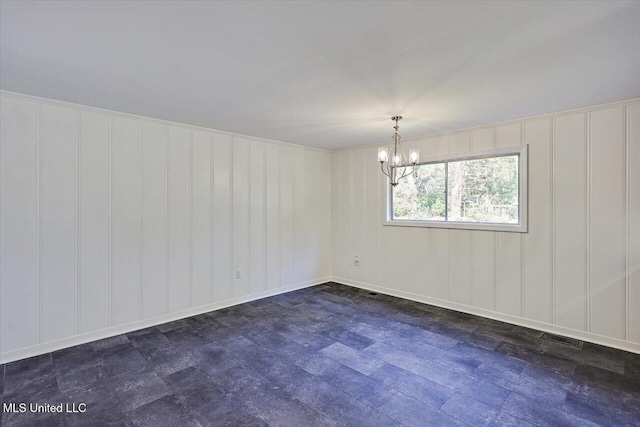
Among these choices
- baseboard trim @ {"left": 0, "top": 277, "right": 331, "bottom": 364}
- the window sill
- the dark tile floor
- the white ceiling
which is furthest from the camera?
the window sill

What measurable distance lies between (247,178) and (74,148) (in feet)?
6.86

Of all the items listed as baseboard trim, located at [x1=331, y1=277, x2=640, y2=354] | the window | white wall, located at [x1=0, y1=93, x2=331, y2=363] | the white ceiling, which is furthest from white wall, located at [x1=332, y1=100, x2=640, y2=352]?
white wall, located at [x1=0, y1=93, x2=331, y2=363]

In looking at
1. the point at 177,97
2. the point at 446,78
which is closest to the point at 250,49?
the point at 177,97

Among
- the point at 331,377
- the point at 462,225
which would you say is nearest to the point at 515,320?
the point at 462,225

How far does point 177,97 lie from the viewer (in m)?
3.02

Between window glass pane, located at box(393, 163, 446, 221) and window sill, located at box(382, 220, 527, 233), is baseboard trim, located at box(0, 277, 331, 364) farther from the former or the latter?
window glass pane, located at box(393, 163, 446, 221)

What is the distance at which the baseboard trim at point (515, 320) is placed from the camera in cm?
320

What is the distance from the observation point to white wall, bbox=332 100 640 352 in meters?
3.17

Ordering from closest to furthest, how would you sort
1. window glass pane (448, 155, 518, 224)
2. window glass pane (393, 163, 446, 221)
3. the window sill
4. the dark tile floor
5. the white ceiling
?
1. the white ceiling
2. the dark tile floor
3. the window sill
4. window glass pane (448, 155, 518, 224)
5. window glass pane (393, 163, 446, 221)

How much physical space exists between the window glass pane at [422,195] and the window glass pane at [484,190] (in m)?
0.16

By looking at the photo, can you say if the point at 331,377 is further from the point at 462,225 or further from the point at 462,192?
the point at 462,192

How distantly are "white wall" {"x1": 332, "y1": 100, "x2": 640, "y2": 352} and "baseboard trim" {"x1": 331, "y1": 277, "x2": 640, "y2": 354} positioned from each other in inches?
0.4

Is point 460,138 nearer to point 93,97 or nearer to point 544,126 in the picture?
point 544,126

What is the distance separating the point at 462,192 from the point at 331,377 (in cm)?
309
